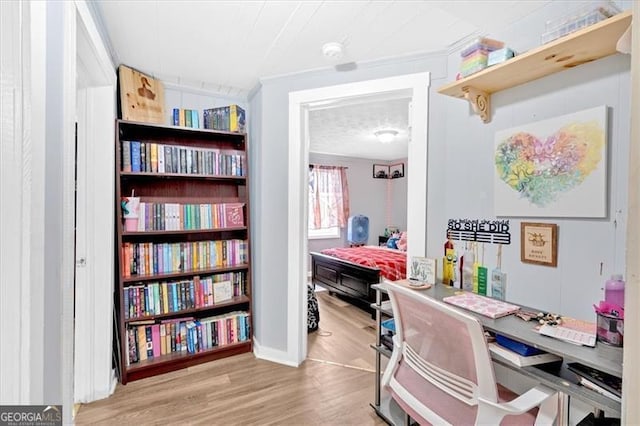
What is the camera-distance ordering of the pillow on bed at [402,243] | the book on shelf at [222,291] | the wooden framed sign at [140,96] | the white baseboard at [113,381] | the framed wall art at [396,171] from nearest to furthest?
the white baseboard at [113,381]
the wooden framed sign at [140,96]
the book on shelf at [222,291]
the pillow on bed at [402,243]
the framed wall art at [396,171]

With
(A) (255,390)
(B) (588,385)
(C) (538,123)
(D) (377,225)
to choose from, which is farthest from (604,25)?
(D) (377,225)

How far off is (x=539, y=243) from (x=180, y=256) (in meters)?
2.33

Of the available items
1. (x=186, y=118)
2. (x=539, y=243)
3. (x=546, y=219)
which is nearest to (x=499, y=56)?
(x=546, y=219)

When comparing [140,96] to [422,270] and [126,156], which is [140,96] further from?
[422,270]

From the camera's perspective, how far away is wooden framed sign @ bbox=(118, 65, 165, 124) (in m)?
2.15

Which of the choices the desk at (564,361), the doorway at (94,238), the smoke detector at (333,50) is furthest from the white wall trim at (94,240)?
the desk at (564,361)

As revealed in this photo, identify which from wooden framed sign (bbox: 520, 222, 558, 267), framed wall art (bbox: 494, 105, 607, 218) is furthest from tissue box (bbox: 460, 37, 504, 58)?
wooden framed sign (bbox: 520, 222, 558, 267)

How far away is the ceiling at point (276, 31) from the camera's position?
152cm

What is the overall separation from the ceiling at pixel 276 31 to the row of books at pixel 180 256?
1301 millimetres

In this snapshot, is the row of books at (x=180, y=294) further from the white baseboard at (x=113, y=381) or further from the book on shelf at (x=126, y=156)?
the book on shelf at (x=126, y=156)

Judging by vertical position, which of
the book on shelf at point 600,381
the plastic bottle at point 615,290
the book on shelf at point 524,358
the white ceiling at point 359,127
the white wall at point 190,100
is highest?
the white ceiling at point 359,127

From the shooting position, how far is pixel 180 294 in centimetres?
238

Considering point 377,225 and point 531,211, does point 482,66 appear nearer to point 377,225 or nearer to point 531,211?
point 531,211

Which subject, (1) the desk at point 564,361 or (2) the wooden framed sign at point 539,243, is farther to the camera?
(2) the wooden framed sign at point 539,243
